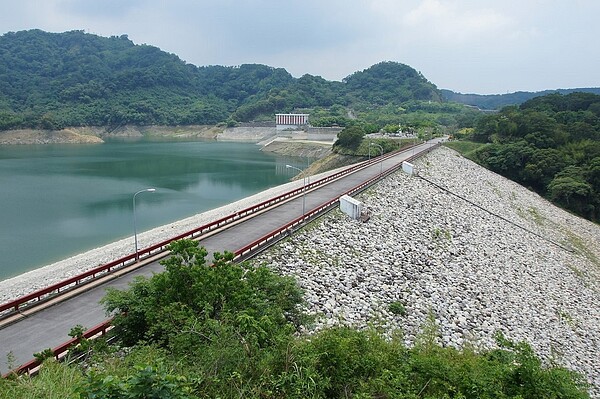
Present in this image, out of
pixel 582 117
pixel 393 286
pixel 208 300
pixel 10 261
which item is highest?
pixel 582 117

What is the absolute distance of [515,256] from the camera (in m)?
27.3

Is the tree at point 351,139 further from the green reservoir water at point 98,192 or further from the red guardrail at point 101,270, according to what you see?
the red guardrail at point 101,270

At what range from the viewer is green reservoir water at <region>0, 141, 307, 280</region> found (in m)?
31.1

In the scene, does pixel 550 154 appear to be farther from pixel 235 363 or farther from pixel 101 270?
pixel 235 363

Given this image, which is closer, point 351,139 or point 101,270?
point 101,270

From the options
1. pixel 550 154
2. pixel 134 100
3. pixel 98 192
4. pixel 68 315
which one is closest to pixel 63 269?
pixel 68 315

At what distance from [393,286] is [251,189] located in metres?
38.2

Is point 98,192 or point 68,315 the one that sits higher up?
point 68,315

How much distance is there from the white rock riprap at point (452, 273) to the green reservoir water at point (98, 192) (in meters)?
19.0

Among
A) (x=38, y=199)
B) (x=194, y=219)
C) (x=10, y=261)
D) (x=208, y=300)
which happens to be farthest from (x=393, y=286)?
(x=38, y=199)

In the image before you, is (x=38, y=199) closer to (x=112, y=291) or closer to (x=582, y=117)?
(x=112, y=291)

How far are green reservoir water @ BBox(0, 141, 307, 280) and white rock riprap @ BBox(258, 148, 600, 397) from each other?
750 inches

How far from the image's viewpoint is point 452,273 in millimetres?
21469

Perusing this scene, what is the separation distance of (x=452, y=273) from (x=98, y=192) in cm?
4242
